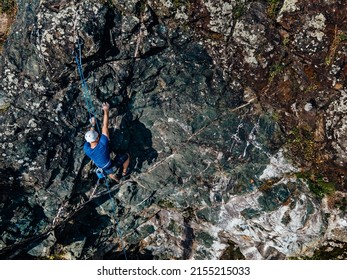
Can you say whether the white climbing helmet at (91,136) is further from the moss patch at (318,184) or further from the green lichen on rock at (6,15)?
the moss patch at (318,184)

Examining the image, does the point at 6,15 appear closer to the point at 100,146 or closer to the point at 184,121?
the point at 100,146

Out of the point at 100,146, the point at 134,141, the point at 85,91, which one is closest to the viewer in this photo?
the point at 100,146

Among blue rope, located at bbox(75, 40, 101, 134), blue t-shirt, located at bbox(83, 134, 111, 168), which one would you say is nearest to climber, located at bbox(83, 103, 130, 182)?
blue t-shirt, located at bbox(83, 134, 111, 168)

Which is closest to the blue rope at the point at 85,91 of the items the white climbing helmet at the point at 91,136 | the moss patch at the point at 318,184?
the white climbing helmet at the point at 91,136

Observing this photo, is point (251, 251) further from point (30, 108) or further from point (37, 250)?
point (30, 108)

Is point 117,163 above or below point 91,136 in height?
above

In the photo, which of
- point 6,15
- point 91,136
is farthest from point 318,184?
point 6,15
